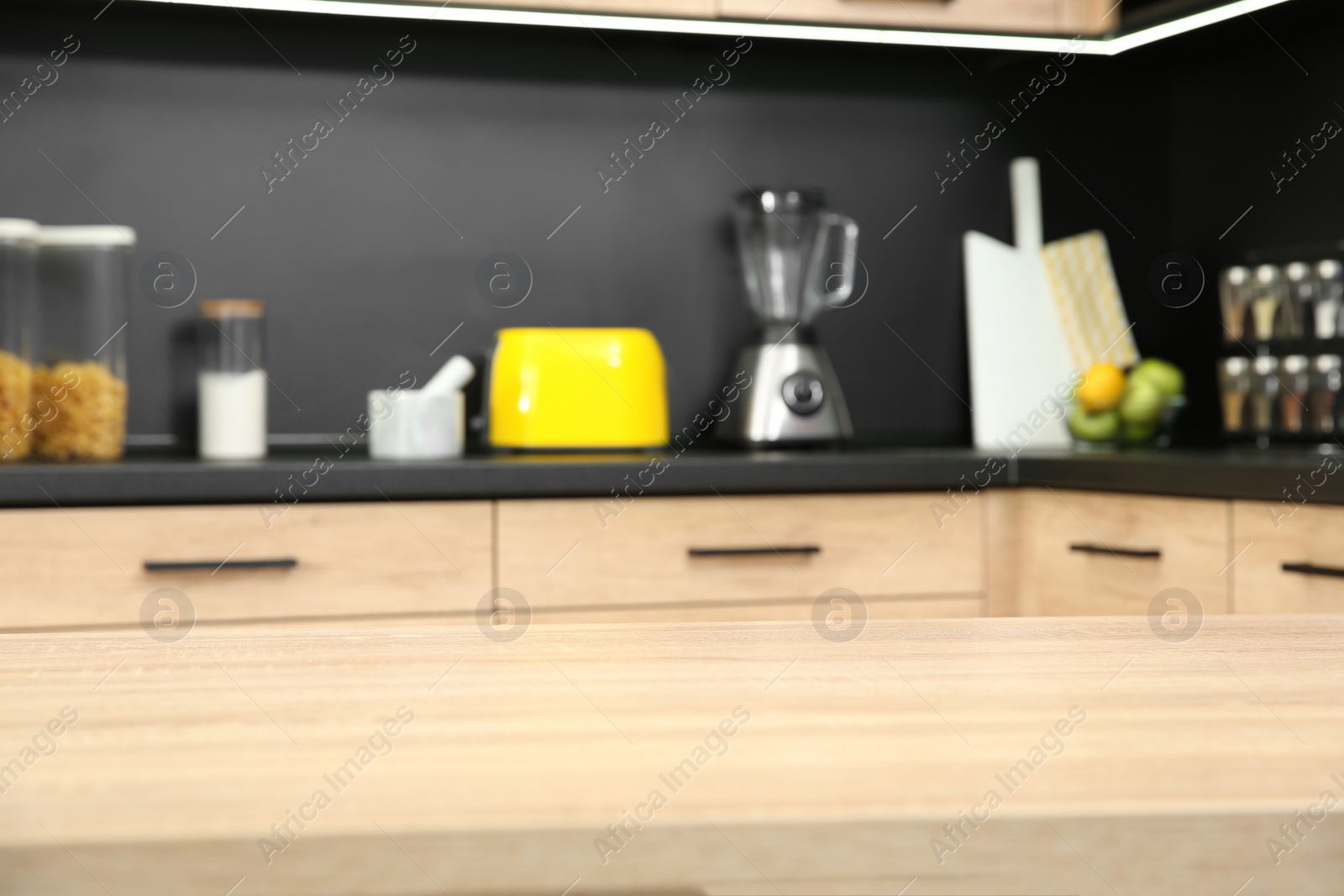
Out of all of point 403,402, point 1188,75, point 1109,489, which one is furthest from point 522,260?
point 1188,75

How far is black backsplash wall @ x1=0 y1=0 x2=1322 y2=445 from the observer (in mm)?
2010

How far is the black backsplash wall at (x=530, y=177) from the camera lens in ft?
6.59

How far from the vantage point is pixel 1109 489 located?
1.61 metres

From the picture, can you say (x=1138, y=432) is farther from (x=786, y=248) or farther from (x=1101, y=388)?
(x=786, y=248)

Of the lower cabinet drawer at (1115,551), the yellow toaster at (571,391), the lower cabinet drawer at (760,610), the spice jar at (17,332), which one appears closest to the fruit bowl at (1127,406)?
the lower cabinet drawer at (1115,551)

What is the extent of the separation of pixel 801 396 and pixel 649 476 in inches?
15.8

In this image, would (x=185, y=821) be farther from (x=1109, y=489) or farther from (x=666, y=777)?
(x=1109, y=489)

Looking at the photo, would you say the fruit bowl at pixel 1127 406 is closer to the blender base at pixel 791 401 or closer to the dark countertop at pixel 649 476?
the dark countertop at pixel 649 476

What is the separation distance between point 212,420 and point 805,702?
162cm

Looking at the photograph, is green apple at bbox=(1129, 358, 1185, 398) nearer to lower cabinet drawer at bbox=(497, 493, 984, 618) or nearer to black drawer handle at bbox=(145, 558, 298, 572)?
lower cabinet drawer at bbox=(497, 493, 984, 618)

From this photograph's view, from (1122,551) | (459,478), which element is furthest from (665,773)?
(1122,551)

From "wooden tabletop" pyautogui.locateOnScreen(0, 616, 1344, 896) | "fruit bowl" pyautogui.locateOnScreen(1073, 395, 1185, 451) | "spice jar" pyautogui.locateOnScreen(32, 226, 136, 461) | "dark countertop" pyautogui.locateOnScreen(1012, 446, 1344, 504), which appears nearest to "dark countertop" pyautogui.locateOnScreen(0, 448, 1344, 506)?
"dark countertop" pyautogui.locateOnScreen(1012, 446, 1344, 504)

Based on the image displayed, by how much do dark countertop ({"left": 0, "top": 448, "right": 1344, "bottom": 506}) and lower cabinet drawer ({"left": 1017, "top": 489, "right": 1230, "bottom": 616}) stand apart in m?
0.03

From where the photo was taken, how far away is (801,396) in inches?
74.9
